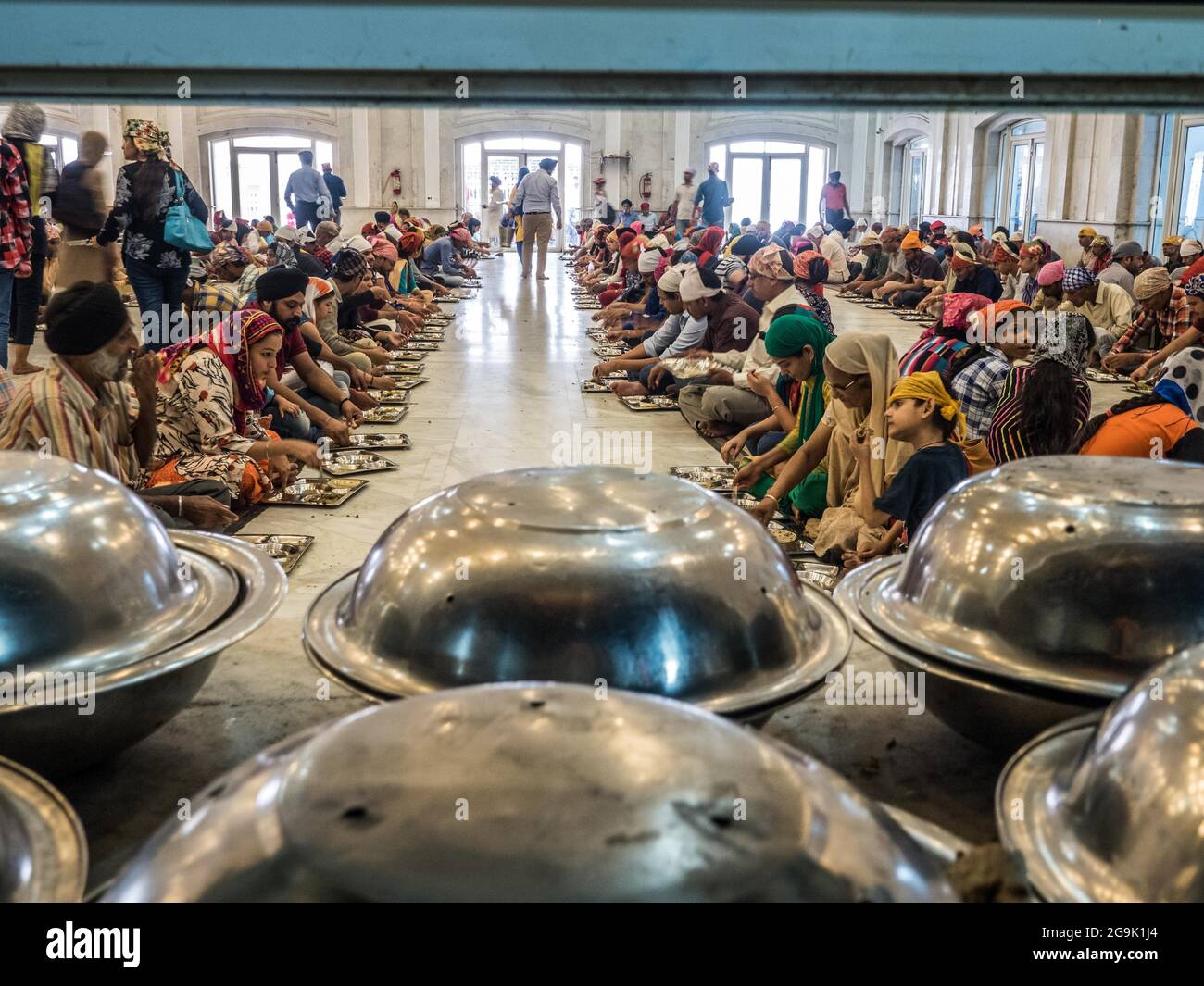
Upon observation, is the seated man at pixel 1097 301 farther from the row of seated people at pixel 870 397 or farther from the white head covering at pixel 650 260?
the white head covering at pixel 650 260

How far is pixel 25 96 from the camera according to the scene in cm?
142

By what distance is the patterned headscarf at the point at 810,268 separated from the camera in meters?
7.20

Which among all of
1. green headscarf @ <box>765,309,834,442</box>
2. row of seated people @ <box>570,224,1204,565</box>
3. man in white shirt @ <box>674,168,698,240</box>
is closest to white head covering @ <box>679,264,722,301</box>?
row of seated people @ <box>570,224,1204,565</box>

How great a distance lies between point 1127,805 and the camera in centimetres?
139

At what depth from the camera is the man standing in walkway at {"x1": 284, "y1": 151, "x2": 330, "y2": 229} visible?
59.5ft

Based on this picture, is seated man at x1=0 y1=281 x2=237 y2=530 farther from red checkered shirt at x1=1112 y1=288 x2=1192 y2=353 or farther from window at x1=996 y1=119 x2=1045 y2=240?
window at x1=996 y1=119 x2=1045 y2=240

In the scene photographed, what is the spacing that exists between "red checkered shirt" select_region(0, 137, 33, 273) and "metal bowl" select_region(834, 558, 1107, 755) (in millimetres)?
6136

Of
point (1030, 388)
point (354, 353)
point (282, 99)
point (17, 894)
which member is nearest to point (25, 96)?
point (282, 99)

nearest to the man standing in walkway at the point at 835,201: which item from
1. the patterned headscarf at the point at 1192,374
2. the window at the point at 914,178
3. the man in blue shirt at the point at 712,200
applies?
the window at the point at 914,178

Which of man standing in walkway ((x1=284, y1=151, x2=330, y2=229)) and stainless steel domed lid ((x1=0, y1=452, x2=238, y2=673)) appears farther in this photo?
man standing in walkway ((x1=284, y1=151, x2=330, y2=229))

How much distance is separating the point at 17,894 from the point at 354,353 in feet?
24.3

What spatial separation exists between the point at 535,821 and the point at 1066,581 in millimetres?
1197

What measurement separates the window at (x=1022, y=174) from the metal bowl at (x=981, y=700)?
18.7 meters

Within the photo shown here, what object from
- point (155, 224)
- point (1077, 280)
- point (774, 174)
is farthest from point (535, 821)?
point (774, 174)
